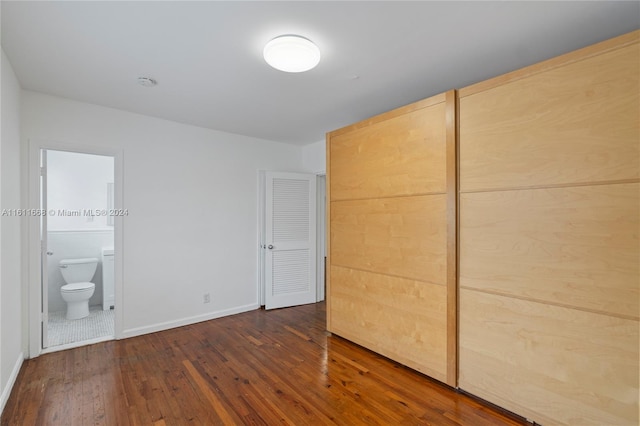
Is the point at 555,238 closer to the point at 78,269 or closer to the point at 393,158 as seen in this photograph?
the point at 393,158

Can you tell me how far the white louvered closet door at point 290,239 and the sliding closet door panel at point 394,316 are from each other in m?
1.28

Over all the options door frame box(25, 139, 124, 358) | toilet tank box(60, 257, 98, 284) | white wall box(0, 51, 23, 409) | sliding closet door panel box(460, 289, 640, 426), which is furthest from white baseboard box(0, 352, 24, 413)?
sliding closet door panel box(460, 289, 640, 426)

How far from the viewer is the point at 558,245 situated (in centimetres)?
184

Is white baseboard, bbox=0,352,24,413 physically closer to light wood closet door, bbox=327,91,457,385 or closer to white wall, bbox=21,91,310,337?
white wall, bbox=21,91,310,337

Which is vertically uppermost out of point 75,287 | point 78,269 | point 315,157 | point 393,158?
point 315,157

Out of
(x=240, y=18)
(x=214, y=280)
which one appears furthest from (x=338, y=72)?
(x=214, y=280)

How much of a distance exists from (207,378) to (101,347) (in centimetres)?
144

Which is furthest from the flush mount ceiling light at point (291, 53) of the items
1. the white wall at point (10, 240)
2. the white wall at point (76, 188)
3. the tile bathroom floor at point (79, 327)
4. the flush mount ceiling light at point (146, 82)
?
the white wall at point (76, 188)

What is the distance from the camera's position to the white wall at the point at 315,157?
4.68 meters

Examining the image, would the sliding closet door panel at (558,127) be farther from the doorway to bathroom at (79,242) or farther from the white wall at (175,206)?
the doorway to bathroom at (79,242)

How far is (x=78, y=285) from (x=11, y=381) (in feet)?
6.24

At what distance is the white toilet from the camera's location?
3.88 metres

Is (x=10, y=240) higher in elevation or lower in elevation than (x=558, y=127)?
lower

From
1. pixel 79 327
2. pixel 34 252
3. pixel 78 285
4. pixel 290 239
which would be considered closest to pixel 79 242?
pixel 78 285
